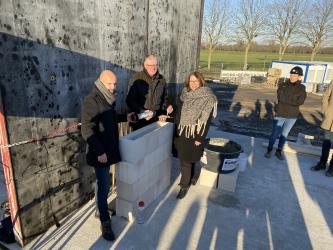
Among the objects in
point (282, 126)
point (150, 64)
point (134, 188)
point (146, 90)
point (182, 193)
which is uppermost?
point (150, 64)

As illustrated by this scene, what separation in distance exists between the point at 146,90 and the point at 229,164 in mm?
1807

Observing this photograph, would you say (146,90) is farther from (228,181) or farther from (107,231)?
(107,231)

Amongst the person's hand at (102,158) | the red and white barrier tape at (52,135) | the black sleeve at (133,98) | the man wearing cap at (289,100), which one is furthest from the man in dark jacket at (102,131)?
the man wearing cap at (289,100)

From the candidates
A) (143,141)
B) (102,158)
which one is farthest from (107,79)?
(143,141)

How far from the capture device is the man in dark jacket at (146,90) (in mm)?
4335

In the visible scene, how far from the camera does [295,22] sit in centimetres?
3128

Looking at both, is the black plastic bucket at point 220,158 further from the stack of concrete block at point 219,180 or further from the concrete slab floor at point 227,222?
the concrete slab floor at point 227,222

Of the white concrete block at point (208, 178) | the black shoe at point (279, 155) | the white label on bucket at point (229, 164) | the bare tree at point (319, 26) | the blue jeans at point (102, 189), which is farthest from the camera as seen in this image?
the bare tree at point (319, 26)

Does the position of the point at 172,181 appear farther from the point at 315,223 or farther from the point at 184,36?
the point at 184,36

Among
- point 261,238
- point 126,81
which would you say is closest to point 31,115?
point 126,81

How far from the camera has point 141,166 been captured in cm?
372

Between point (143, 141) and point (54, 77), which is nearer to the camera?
point (54, 77)

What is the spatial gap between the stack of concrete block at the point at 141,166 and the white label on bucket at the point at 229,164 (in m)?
0.97

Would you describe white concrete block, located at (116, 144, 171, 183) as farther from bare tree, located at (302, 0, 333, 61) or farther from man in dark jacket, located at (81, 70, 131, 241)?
bare tree, located at (302, 0, 333, 61)
